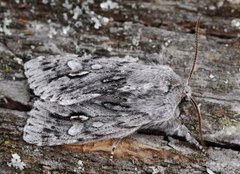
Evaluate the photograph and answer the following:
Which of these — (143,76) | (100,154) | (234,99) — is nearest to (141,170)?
(100,154)

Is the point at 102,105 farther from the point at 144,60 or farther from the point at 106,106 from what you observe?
the point at 144,60

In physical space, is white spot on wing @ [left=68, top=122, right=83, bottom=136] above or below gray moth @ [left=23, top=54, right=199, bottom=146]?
below

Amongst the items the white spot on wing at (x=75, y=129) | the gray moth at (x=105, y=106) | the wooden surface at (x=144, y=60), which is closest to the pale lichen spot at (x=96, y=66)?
the gray moth at (x=105, y=106)

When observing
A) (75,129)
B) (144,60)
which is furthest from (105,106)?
(144,60)

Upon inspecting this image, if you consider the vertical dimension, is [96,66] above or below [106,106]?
above

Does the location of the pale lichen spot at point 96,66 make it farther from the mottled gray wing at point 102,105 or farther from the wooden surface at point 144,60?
the wooden surface at point 144,60

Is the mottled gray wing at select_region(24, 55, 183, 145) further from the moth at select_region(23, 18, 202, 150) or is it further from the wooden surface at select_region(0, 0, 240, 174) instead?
the wooden surface at select_region(0, 0, 240, 174)

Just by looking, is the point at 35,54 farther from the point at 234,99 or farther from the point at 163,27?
the point at 234,99

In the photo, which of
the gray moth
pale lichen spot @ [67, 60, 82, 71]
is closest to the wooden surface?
the gray moth
